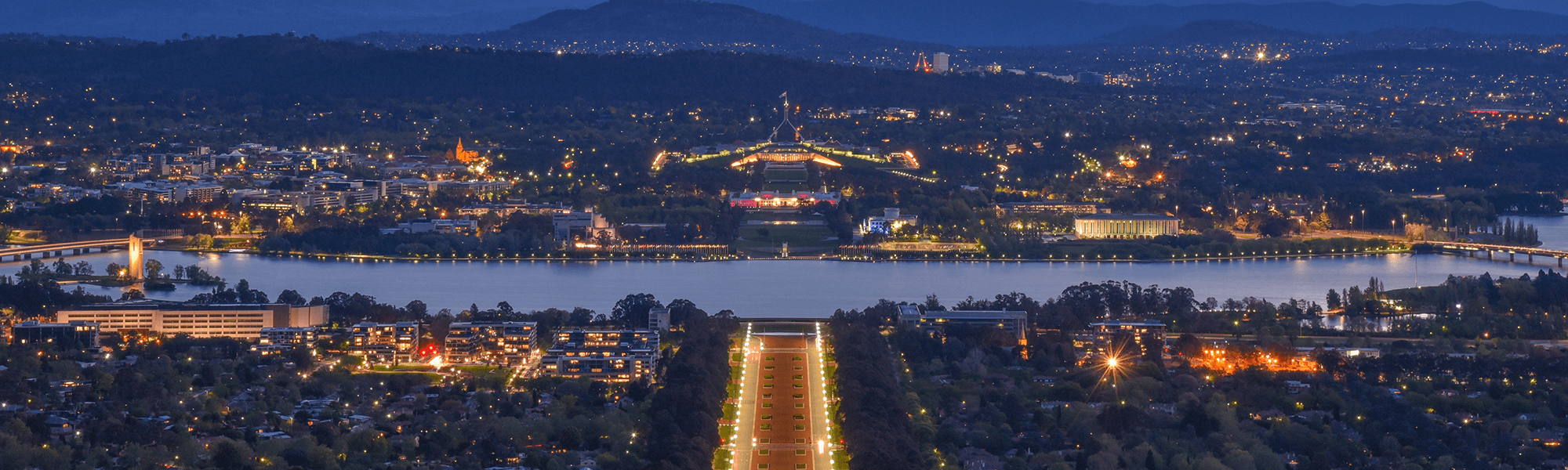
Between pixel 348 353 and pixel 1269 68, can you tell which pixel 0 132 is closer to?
pixel 348 353

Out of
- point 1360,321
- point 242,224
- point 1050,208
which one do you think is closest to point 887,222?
point 1050,208

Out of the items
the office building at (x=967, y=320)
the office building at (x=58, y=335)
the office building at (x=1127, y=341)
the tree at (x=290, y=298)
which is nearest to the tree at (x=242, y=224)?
the tree at (x=290, y=298)

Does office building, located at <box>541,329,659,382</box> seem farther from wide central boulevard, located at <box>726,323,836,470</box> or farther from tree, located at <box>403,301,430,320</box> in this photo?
tree, located at <box>403,301,430,320</box>

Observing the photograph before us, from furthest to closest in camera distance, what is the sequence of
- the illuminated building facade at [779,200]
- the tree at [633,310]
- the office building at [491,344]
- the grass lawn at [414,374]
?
the illuminated building facade at [779,200] → the tree at [633,310] → the office building at [491,344] → the grass lawn at [414,374]

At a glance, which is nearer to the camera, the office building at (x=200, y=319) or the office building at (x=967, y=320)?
the office building at (x=967, y=320)

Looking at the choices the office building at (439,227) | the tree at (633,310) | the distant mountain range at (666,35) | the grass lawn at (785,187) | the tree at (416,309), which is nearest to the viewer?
the tree at (633,310)

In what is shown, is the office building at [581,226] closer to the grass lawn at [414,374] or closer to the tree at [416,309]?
the tree at [416,309]
